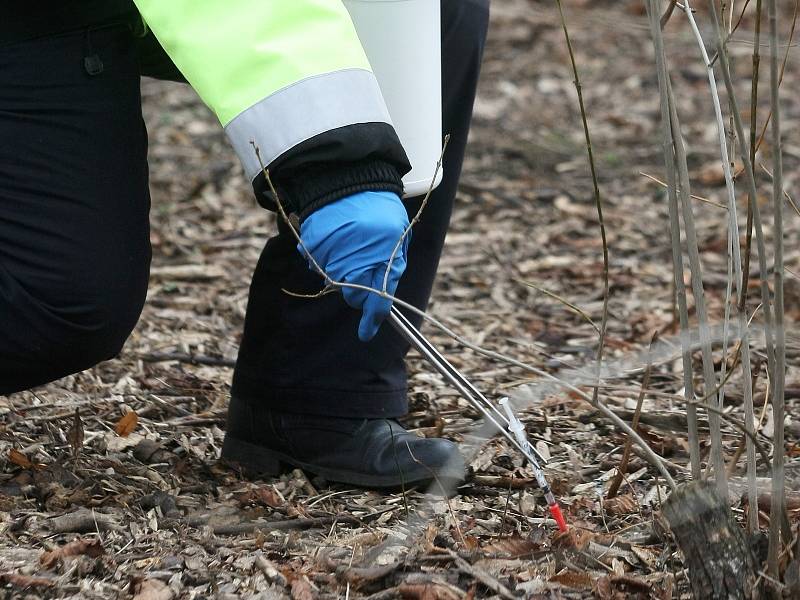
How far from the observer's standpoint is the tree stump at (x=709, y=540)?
152 centimetres

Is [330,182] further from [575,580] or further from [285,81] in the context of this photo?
[575,580]

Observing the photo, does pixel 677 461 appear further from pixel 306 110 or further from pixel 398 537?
pixel 306 110

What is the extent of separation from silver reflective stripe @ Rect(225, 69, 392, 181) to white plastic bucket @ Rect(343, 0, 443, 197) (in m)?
0.31

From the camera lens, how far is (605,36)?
22.1ft

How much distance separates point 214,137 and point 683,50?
288 centimetres

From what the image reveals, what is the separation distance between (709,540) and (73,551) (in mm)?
987

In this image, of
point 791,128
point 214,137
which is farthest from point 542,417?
point 791,128

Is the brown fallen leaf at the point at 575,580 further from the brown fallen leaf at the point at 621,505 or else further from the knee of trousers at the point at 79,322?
the knee of trousers at the point at 79,322

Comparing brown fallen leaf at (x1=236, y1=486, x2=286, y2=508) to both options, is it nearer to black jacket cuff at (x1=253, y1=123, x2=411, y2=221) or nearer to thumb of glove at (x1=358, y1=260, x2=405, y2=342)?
thumb of glove at (x1=358, y1=260, x2=405, y2=342)

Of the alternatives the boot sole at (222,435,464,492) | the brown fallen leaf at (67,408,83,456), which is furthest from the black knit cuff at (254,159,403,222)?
the brown fallen leaf at (67,408,83,456)

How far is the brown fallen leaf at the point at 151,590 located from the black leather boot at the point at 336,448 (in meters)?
0.59

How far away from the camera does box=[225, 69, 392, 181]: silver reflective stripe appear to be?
1.68 meters

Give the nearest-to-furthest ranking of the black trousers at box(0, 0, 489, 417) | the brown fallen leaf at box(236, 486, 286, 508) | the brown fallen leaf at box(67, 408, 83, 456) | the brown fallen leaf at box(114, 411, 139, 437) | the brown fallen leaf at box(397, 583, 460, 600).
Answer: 1. the brown fallen leaf at box(397, 583, 460, 600)
2. the black trousers at box(0, 0, 489, 417)
3. the brown fallen leaf at box(236, 486, 286, 508)
4. the brown fallen leaf at box(67, 408, 83, 456)
5. the brown fallen leaf at box(114, 411, 139, 437)

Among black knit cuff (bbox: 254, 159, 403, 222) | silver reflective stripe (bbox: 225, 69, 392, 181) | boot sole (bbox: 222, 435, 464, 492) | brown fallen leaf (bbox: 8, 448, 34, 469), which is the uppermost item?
silver reflective stripe (bbox: 225, 69, 392, 181)
